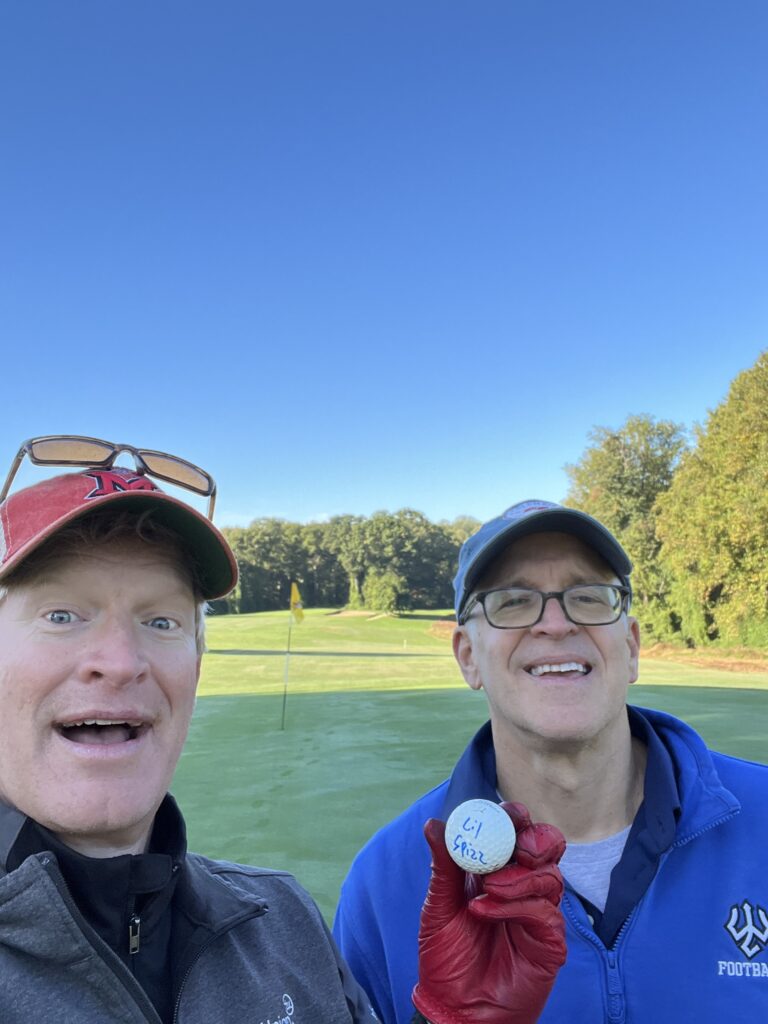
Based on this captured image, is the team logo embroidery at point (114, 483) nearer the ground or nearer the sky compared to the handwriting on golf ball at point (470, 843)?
nearer the sky

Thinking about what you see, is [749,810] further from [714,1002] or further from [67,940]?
[67,940]

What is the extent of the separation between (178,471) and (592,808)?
138 cm

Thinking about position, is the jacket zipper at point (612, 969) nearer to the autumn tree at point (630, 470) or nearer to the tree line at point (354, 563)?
the autumn tree at point (630, 470)

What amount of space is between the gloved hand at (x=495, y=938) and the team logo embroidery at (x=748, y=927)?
1.71 feet

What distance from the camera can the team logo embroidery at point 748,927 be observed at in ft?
5.41

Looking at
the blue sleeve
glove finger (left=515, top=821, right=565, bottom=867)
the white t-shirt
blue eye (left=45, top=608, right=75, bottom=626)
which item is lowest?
the blue sleeve

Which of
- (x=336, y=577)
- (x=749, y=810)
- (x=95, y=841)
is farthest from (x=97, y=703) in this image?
(x=336, y=577)

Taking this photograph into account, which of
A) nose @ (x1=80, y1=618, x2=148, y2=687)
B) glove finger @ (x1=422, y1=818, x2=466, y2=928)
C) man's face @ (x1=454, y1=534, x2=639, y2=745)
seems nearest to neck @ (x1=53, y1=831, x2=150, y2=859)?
nose @ (x1=80, y1=618, x2=148, y2=687)

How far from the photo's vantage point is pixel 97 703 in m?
1.26

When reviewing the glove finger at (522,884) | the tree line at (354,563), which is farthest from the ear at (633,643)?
the tree line at (354,563)

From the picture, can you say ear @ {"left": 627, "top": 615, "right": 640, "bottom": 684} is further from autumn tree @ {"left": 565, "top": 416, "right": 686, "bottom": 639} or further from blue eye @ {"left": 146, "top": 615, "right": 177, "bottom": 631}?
autumn tree @ {"left": 565, "top": 416, "right": 686, "bottom": 639}

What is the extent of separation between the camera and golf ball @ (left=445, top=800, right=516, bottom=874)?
4.68ft

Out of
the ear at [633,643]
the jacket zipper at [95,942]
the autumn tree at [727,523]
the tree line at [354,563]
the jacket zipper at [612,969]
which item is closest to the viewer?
the jacket zipper at [95,942]

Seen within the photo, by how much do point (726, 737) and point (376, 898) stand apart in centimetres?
871
